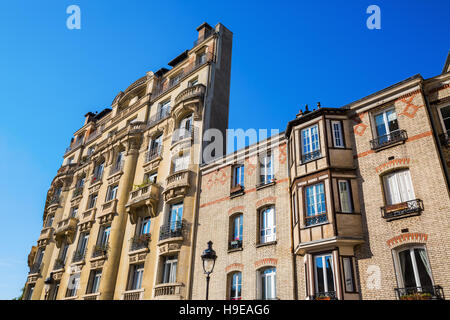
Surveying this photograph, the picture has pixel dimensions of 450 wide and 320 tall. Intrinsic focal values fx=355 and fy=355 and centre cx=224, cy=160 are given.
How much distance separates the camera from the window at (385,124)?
15.4 m

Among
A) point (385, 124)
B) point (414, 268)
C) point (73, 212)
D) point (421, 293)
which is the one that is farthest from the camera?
point (73, 212)

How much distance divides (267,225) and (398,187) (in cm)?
639

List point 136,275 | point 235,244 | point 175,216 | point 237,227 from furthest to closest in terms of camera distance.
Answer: point 136,275
point 175,216
point 237,227
point 235,244

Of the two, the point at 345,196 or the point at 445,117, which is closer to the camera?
the point at 445,117

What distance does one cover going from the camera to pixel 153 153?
26.9 metres

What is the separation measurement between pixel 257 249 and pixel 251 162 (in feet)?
16.5

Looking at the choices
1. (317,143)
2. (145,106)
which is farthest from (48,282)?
(317,143)

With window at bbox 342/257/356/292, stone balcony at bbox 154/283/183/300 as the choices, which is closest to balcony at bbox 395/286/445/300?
window at bbox 342/257/356/292

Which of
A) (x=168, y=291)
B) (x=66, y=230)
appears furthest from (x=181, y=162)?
(x=66, y=230)

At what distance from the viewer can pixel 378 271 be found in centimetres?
1309

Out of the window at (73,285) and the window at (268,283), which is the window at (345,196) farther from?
the window at (73,285)

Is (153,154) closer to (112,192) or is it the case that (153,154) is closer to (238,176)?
(112,192)

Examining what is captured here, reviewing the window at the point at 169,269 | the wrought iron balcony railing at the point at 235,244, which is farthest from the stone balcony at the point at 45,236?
the wrought iron balcony railing at the point at 235,244

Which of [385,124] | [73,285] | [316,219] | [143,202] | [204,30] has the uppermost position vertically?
[204,30]
